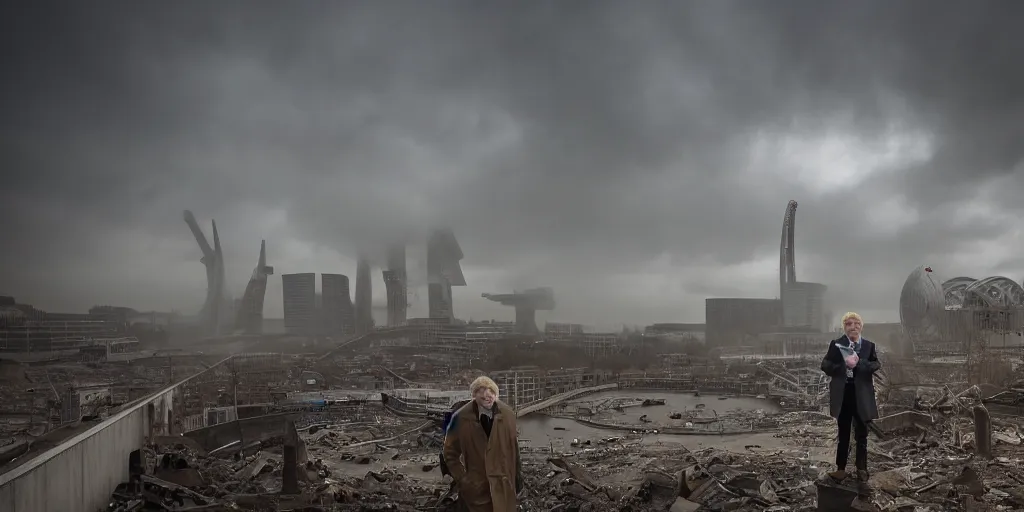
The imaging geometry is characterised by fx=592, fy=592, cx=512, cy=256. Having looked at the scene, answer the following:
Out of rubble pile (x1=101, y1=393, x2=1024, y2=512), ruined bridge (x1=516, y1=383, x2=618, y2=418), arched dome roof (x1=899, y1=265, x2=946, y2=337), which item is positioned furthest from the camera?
arched dome roof (x1=899, y1=265, x2=946, y2=337)

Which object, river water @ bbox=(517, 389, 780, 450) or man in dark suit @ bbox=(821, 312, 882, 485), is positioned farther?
river water @ bbox=(517, 389, 780, 450)

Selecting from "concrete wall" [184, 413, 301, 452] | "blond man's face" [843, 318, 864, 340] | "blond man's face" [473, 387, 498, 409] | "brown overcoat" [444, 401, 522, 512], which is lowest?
"concrete wall" [184, 413, 301, 452]

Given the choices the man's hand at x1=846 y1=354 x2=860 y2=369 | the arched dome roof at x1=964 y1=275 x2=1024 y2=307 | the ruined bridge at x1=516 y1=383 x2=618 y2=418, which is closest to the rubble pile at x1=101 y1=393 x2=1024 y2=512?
the man's hand at x1=846 y1=354 x2=860 y2=369

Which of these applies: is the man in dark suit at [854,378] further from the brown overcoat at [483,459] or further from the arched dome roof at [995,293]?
the arched dome roof at [995,293]

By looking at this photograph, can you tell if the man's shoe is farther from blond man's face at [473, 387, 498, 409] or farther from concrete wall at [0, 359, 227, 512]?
concrete wall at [0, 359, 227, 512]

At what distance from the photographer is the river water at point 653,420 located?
55.2 ft

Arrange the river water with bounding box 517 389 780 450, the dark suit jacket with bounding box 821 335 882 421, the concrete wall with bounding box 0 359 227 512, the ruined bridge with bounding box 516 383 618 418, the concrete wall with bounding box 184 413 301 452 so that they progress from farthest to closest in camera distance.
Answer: the ruined bridge with bounding box 516 383 618 418 → the river water with bounding box 517 389 780 450 → the concrete wall with bounding box 184 413 301 452 → the dark suit jacket with bounding box 821 335 882 421 → the concrete wall with bounding box 0 359 227 512

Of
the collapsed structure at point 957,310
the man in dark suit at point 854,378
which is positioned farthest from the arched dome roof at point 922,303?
the man in dark suit at point 854,378

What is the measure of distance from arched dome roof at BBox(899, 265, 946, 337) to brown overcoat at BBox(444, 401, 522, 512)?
45.0 metres

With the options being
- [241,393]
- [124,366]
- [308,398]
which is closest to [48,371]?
[124,366]

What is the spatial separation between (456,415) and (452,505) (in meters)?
4.22

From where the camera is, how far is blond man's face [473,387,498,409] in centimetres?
425

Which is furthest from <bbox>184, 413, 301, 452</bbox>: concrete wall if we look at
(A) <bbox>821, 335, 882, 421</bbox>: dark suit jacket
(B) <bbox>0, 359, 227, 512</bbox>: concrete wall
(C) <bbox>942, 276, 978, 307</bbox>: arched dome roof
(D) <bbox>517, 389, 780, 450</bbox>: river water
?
(C) <bbox>942, 276, 978, 307</bbox>: arched dome roof

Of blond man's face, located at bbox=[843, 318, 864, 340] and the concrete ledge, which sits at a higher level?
blond man's face, located at bbox=[843, 318, 864, 340]
